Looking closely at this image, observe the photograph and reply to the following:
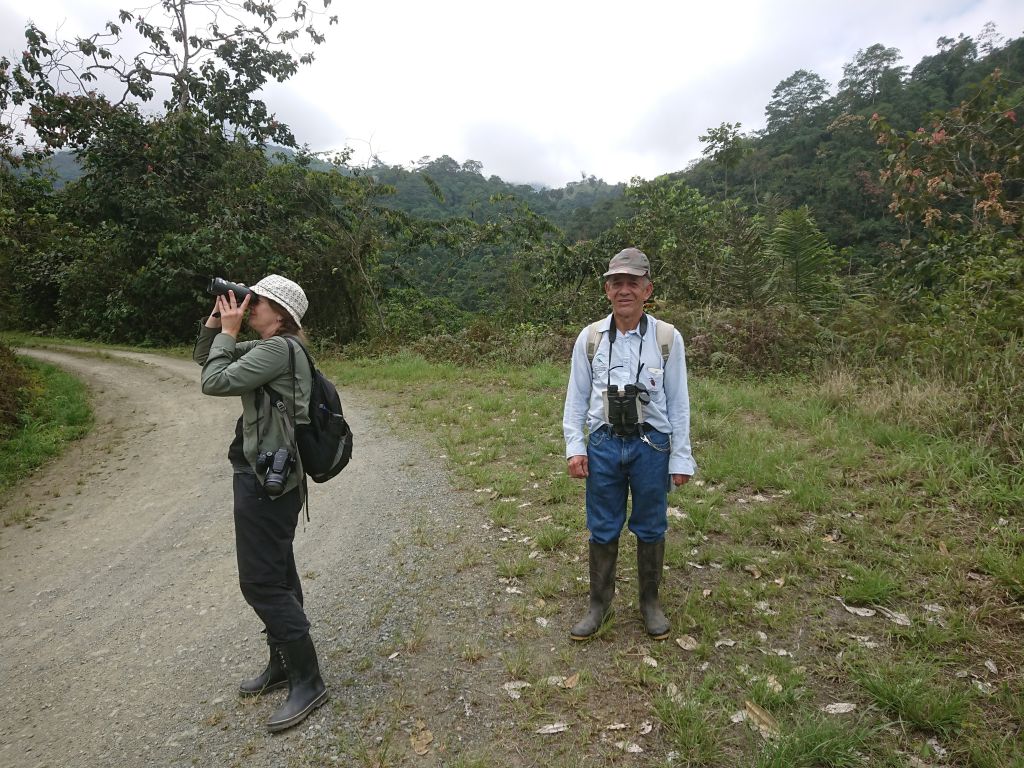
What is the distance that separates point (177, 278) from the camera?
15.3m

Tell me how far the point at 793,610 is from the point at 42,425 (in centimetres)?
953

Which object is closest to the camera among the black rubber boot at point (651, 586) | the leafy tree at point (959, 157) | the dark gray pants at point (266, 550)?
the dark gray pants at point (266, 550)

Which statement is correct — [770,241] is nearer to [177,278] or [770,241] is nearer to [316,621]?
[316,621]

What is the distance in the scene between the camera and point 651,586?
10.5 feet

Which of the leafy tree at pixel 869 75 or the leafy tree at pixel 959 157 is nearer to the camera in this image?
the leafy tree at pixel 959 157

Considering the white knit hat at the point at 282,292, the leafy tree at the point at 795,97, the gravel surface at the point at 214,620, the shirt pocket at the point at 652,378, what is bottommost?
the gravel surface at the point at 214,620

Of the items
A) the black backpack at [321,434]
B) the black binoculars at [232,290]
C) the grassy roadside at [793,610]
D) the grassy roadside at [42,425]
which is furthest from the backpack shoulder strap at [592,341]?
the grassy roadside at [42,425]

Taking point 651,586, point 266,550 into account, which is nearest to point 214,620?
point 266,550

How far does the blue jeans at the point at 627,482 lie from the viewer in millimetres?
2961

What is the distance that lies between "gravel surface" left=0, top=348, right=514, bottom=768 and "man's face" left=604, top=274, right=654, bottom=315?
2.01 metres

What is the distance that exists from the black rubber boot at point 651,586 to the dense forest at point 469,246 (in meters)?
3.48

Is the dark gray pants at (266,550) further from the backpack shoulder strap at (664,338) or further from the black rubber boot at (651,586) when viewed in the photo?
the backpack shoulder strap at (664,338)

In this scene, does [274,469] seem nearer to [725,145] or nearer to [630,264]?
[630,264]

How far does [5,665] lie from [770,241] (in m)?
10.8
